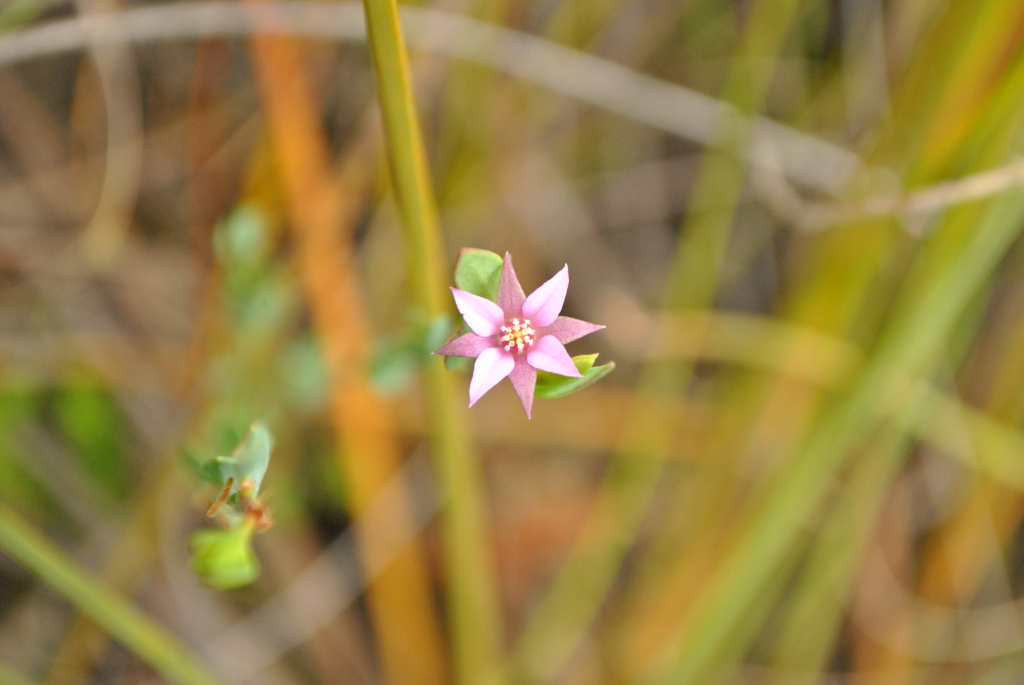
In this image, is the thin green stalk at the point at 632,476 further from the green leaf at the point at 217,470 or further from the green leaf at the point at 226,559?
the green leaf at the point at 217,470

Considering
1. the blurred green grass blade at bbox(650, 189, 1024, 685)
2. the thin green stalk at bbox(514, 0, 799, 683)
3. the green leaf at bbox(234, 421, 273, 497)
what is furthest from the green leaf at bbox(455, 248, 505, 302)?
the thin green stalk at bbox(514, 0, 799, 683)

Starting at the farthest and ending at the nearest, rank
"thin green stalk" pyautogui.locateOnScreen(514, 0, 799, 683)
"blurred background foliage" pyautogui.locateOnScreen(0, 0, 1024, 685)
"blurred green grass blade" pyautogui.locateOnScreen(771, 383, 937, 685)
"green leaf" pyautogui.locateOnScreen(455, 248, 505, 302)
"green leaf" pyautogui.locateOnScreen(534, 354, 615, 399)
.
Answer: "thin green stalk" pyautogui.locateOnScreen(514, 0, 799, 683) < "blurred green grass blade" pyautogui.locateOnScreen(771, 383, 937, 685) < "blurred background foliage" pyautogui.locateOnScreen(0, 0, 1024, 685) < "green leaf" pyautogui.locateOnScreen(455, 248, 505, 302) < "green leaf" pyautogui.locateOnScreen(534, 354, 615, 399)

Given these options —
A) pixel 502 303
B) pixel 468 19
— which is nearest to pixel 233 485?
pixel 502 303

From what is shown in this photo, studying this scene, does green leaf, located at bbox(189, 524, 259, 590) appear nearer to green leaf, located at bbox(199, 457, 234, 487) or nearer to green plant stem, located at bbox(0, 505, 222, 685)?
green leaf, located at bbox(199, 457, 234, 487)

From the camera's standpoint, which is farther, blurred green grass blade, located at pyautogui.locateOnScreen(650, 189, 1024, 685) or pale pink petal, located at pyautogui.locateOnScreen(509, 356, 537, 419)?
blurred green grass blade, located at pyautogui.locateOnScreen(650, 189, 1024, 685)

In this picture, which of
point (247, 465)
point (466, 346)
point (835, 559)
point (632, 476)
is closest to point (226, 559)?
point (247, 465)

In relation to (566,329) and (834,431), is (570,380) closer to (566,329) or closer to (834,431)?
(566,329)

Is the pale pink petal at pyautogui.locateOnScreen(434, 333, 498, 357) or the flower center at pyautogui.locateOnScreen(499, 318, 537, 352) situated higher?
the flower center at pyautogui.locateOnScreen(499, 318, 537, 352)

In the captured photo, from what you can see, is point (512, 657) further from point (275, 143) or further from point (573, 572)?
point (275, 143)
